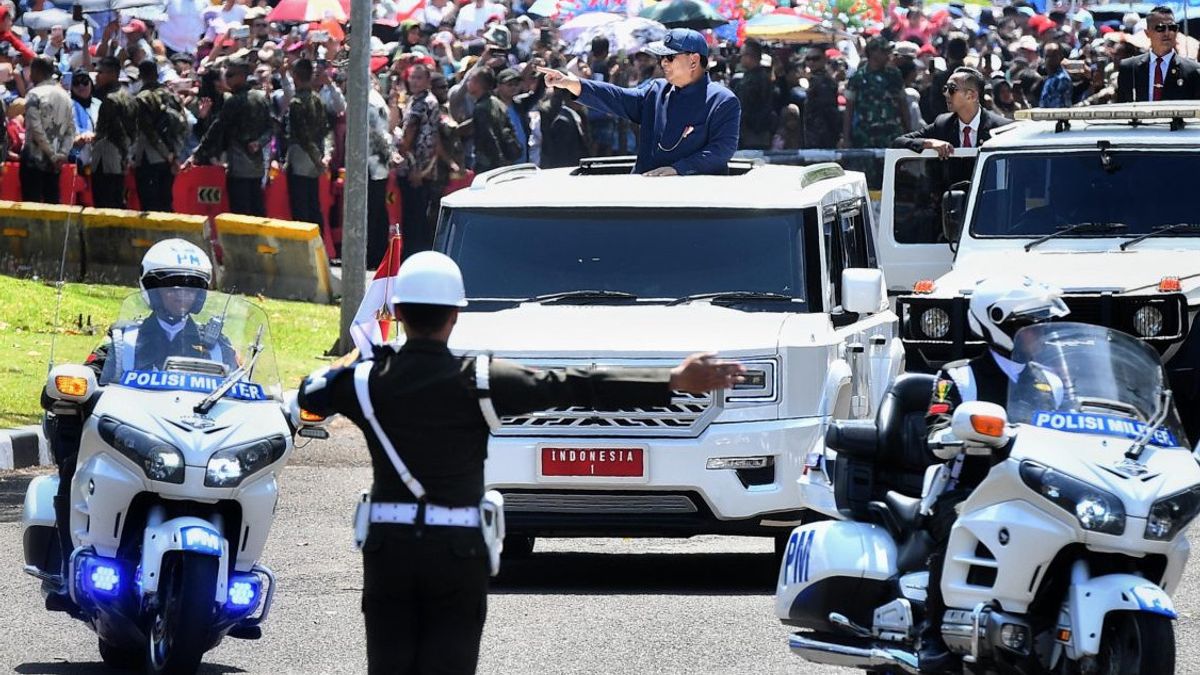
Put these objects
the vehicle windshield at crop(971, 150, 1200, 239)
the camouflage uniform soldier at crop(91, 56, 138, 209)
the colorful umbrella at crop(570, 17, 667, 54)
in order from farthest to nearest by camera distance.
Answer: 1. the colorful umbrella at crop(570, 17, 667, 54)
2. the camouflage uniform soldier at crop(91, 56, 138, 209)
3. the vehicle windshield at crop(971, 150, 1200, 239)

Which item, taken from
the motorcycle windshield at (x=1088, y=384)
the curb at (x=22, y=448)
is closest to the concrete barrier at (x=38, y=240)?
the curb at (x=22, y=448)

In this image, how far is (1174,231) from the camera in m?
13.8

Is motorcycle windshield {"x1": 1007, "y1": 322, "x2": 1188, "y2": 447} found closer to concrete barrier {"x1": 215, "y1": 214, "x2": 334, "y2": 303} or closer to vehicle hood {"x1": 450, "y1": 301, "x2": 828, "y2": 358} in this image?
vehicle hood {"x1": 450, "y1": 301, "x2": 828, "y2": 358}

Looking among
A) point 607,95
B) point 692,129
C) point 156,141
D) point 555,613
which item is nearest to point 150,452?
point 555,613

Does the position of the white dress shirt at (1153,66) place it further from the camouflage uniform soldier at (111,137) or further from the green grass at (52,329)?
the camouflage uniform soldier at (111,137)

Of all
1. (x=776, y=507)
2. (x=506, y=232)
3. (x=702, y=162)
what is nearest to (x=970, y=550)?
(x=776, y=507)

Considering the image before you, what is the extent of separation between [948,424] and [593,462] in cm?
333

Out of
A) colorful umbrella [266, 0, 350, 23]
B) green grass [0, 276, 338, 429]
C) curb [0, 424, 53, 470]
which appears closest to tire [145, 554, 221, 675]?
curb [0, 424, 53, 470]

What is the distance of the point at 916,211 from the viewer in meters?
14.9

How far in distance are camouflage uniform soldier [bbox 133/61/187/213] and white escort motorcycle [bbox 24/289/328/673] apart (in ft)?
56.3

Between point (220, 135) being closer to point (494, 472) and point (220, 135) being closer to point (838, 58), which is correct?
point (838, 58)

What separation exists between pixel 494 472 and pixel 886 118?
13.9 metres

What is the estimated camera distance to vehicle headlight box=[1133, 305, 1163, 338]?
12641mm

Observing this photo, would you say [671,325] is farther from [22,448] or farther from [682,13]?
[682,13]
